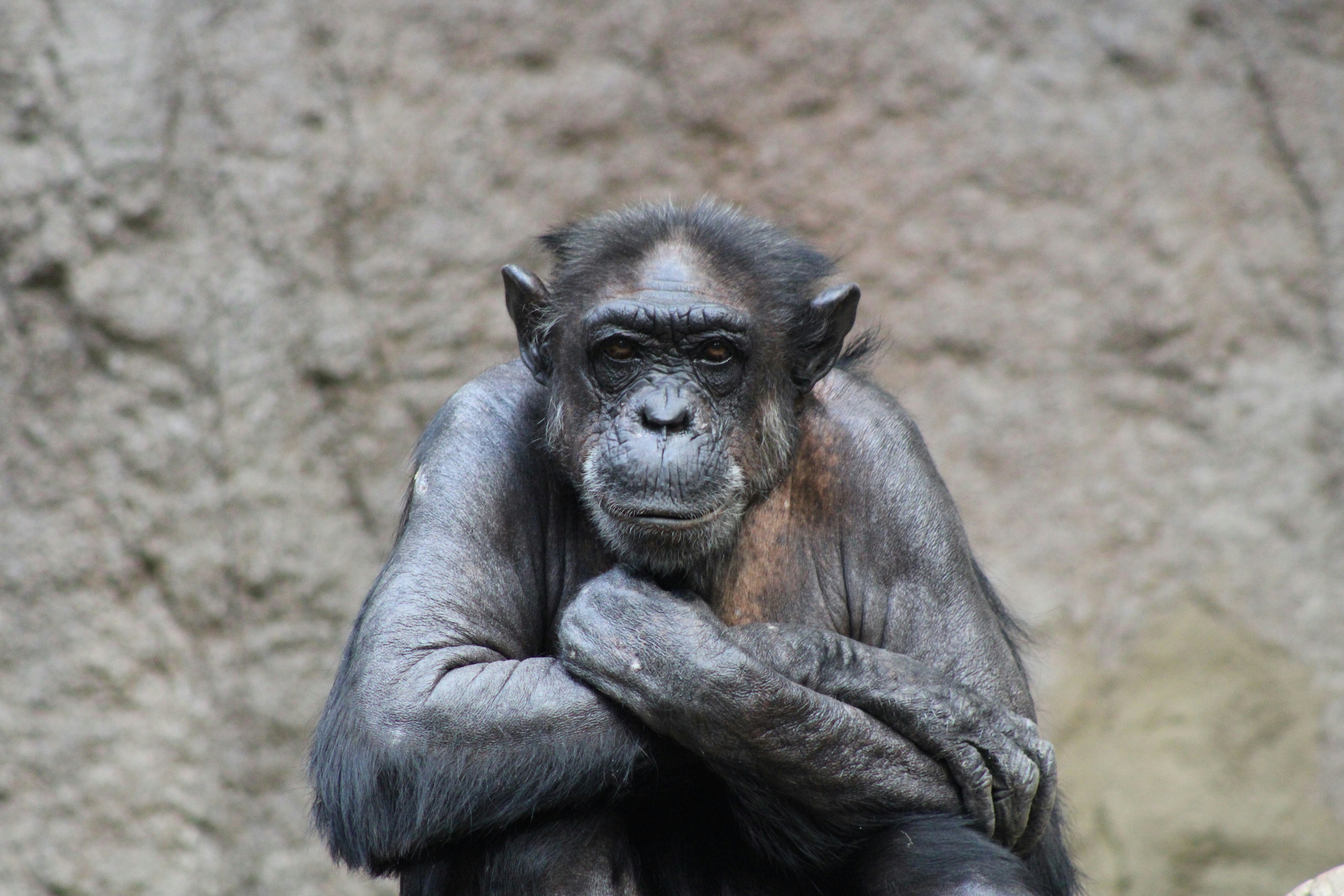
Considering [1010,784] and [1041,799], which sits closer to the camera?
[1010,784]

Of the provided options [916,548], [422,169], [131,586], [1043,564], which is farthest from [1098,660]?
[131,586]

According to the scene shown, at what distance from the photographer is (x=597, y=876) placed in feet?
12.0

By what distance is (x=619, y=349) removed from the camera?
3.87 m

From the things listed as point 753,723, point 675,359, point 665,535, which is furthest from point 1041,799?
point 675,359

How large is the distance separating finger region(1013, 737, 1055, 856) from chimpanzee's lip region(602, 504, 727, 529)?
1.01 m

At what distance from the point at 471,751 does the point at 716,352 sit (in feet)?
3.91

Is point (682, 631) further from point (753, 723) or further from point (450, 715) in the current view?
point (450, 715)

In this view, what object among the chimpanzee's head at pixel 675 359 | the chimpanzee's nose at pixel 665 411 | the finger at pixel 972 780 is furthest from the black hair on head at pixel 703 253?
the finger at pixel 972 780

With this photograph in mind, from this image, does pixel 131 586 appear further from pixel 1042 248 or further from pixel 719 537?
pixel 1042 248

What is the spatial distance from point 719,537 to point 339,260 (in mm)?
3160

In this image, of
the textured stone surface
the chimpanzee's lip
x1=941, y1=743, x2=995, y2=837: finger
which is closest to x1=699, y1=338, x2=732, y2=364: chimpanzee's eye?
the chimpanzee's lip

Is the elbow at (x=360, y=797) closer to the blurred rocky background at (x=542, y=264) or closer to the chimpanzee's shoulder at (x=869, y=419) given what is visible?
the chimpanzee's shoulder at (x=869, y=419)

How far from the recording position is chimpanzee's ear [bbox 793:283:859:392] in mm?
4051

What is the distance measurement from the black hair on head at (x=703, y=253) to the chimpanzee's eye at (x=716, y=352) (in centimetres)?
20
